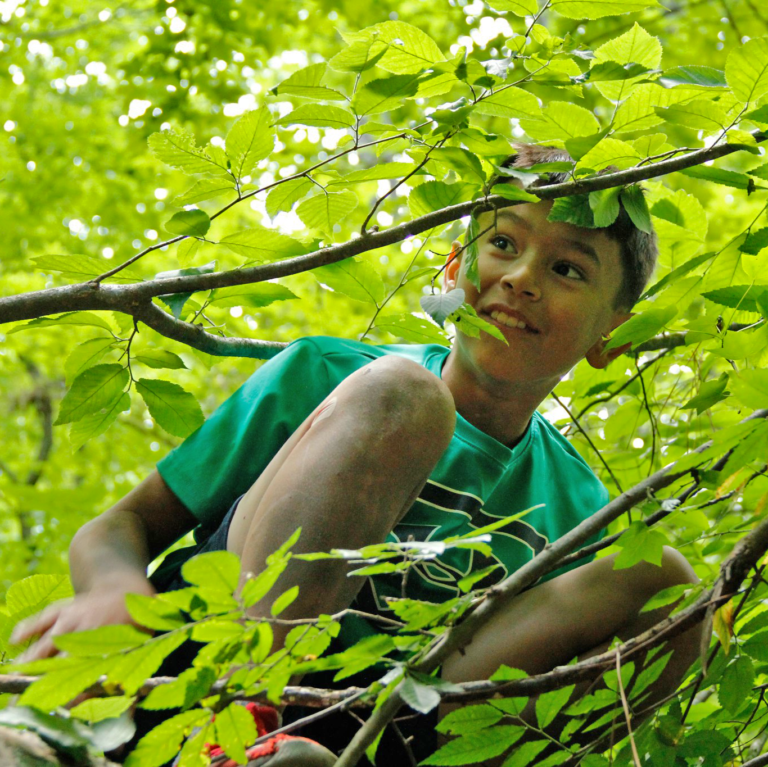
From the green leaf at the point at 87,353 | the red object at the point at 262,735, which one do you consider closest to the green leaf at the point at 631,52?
the green leaf at the point at 87,353

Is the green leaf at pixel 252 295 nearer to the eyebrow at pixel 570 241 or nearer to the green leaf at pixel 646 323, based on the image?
the green leaf at pixel 646 323

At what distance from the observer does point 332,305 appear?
626cm

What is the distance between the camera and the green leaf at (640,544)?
1.15 meters

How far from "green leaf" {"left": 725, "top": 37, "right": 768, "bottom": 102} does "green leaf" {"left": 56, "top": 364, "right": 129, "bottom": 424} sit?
104cm

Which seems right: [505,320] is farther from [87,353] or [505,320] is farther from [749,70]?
[87,353]

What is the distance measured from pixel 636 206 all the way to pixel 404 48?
46 centimetres

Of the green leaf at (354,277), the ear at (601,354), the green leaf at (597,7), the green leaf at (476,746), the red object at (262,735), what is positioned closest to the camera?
the red object at (262,735)

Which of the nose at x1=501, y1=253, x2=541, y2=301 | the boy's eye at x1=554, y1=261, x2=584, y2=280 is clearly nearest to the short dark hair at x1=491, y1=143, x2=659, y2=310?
the boy's eye at x1=554, y1=261, x2=584, y2=280

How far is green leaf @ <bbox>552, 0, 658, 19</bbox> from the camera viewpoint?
1214 mm

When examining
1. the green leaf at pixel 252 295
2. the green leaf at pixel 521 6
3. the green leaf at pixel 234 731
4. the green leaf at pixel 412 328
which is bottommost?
the green leaf at pixel 234 731

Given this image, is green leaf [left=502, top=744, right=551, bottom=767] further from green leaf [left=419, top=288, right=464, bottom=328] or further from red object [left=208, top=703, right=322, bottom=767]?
green leaf [left=419, top=288, right=464, bottom=328]

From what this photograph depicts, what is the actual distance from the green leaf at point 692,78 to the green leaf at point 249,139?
596mm

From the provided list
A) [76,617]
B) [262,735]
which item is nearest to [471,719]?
[262,735]

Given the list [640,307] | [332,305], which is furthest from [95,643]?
[332,305]
